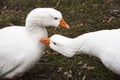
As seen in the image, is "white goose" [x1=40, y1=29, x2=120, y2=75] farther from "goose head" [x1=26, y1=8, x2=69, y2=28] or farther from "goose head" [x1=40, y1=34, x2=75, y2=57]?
"goose head" [x1=26, y1=8, x2=69, y2=28]

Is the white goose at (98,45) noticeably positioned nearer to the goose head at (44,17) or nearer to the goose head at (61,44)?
the goose head at (61,44)

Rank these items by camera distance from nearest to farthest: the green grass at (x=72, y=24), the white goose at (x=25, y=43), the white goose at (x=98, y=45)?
the white goose at (x=98, y=45)
the white goose at (x=25, y=43)
the green grass at (x=72, y=24)

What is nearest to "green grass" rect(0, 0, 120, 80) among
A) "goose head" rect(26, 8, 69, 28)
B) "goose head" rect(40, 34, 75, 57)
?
"goose head" rect(40, 34, 75, 57)

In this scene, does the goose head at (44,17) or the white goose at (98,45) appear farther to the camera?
the goose head at (44,17)

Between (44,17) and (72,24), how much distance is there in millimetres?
2228

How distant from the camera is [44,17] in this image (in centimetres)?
475

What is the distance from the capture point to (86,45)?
15.3ft

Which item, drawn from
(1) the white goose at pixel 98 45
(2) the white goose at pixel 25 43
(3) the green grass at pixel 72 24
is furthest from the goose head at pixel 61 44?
(3) the green grass at pixel 72 24

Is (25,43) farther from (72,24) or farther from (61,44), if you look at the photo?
(72,24)

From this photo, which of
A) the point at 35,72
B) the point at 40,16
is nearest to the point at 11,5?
the point at 35,72

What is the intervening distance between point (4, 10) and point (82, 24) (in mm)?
2013

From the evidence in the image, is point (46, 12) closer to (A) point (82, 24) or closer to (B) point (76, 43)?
(B) point (76, 43)

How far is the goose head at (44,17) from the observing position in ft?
15.5

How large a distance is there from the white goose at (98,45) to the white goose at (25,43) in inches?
6.4
